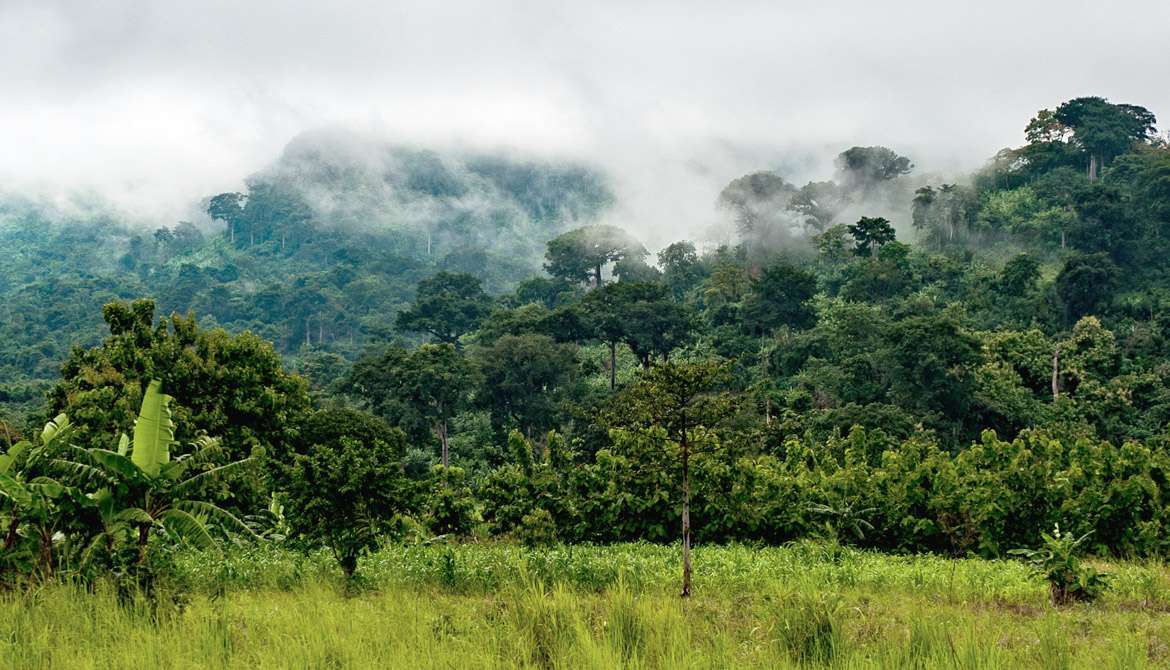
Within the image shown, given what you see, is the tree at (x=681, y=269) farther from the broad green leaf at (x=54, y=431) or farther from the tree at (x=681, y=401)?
the broad green leaf at (x=54, y=431)

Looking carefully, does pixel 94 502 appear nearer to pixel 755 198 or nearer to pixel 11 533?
pixel 11 533

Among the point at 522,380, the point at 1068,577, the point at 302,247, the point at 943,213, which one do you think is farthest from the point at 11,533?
the point at 302,247

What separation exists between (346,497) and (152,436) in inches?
86.0

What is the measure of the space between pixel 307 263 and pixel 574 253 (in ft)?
219

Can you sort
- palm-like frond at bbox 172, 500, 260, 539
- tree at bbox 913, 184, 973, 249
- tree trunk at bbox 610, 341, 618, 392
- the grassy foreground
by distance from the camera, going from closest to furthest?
the grassy foreground
palm-like frond at bbox 172, 500, 260, 539
tree trunk at bbox 610, 341, 618, 392
tree at bbox 913, 184, 973, 249

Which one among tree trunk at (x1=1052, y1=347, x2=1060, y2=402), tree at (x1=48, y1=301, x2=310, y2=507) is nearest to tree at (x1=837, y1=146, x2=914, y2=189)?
tree trunk at (x1=1052, y1=347, x2=1060, y2=402)

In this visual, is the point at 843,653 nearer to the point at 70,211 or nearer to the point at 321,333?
the point at 321,333

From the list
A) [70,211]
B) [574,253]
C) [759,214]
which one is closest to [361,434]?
[574,253]

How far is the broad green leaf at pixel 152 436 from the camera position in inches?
350

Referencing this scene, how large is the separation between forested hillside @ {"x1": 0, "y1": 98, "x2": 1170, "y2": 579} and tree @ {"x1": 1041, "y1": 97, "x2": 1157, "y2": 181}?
1.03 ft

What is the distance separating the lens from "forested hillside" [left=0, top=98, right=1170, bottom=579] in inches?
578

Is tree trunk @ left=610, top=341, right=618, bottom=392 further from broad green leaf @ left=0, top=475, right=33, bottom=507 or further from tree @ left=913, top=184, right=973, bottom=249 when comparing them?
broad green leaf @ left=0, top=475, right=33, bottom=507

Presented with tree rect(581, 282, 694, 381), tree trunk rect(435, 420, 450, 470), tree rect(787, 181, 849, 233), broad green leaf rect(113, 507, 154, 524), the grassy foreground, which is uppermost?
A: tree rect(787, 181, 849, 233)

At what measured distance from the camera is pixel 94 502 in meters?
8.56
